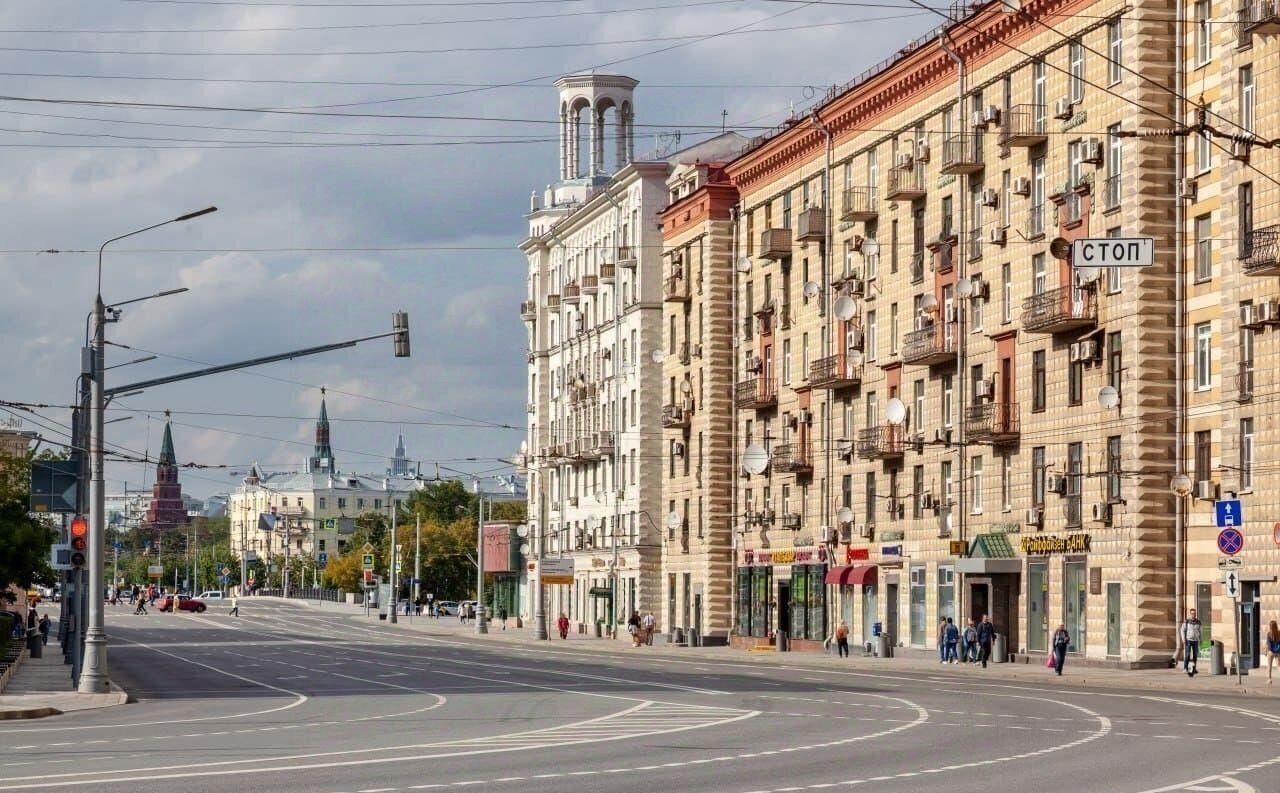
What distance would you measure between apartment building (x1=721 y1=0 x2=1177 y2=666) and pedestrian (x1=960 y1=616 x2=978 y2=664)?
162 centimetres

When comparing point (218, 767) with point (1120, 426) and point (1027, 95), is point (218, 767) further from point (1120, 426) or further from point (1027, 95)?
point (1027, 95)

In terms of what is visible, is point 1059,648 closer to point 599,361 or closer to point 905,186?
point 905,186

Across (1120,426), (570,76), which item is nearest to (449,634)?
(570,76)

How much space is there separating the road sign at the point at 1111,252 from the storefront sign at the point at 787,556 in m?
39.2

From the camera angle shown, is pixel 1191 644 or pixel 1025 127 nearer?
pixel 1191 644

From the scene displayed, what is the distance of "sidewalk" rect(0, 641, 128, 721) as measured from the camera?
37000 millimetres

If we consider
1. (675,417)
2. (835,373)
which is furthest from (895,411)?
(675,417)

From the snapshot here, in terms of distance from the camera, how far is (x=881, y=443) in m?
71.9

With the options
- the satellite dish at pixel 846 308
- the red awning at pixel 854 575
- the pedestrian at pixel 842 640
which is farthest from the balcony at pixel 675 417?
the pedestrian at pixel 842 640

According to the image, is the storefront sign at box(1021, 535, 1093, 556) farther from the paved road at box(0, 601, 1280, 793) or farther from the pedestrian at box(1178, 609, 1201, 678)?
the pedestrian at box(1178, 609, 1201, 678)

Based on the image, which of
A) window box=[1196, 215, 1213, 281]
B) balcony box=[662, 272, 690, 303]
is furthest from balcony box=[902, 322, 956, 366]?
balcony box=[662, 272, 690, 303]

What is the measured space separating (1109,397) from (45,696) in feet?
92.4

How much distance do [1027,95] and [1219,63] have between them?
9267 millimetres

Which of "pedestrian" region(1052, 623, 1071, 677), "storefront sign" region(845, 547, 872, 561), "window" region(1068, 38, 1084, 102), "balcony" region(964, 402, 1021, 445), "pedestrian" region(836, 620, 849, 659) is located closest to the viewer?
"pedestrian" region(1052, 623, 1071, 677)
